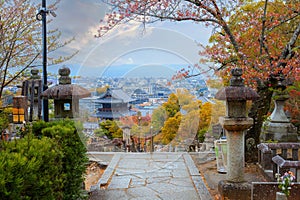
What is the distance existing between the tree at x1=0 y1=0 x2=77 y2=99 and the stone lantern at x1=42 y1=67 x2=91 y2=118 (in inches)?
172

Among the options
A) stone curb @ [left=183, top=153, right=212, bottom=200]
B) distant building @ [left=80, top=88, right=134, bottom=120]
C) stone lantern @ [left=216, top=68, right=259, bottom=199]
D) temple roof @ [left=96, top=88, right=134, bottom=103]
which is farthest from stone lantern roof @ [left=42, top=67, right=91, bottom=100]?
stone curb @ [left=183, top=153, right=212, bottom=200]

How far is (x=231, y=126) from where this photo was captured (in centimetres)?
317

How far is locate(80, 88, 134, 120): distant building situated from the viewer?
4349 millimetres

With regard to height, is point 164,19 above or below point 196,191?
Result: above

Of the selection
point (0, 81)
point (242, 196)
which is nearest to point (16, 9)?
point (0, 81)

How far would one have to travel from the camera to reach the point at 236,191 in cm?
323

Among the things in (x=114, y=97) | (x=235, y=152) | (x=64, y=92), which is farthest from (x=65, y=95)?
(x=235, y=152)

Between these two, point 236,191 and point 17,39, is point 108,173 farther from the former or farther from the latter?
point 17,39

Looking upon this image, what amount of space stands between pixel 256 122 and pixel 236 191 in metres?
2.00

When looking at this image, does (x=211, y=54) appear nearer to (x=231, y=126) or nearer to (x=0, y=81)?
(x=231, y=126)

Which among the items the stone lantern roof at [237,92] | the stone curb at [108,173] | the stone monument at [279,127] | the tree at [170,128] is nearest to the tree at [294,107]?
the stone monument at [279,127]

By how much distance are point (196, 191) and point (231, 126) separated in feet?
3.66

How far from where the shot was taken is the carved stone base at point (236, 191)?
10.6 feet

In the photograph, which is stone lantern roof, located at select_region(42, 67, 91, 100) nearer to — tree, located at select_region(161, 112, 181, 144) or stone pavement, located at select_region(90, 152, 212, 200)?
stone pavement, located at select_region(90, 152, 212, 200)
